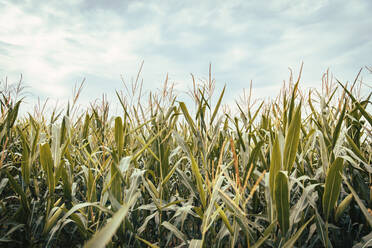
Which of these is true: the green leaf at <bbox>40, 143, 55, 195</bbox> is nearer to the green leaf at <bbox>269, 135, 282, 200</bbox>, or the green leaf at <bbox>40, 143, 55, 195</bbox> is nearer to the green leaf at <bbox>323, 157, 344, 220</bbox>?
the green leaf at <bbox>269, 135, 282, 200</bbox>

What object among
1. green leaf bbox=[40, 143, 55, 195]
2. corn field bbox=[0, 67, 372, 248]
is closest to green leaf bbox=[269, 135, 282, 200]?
corn field bbox=[0, 67, 372, 248]

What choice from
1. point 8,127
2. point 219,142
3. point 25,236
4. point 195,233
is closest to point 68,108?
point 8,127

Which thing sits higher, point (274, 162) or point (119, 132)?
point (119, 132)

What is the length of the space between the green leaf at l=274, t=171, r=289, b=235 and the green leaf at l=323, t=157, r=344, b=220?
0.20 metres

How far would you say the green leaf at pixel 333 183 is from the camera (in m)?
0.83

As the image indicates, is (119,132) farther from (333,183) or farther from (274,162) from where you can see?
(333,183)

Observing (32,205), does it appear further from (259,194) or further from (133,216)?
(259,194)

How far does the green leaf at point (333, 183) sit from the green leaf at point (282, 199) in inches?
7.9

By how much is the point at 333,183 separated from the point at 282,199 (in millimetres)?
237

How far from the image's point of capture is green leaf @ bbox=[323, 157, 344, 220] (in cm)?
83

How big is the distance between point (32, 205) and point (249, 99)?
5.20 feet

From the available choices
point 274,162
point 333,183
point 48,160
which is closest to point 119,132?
point 48,160

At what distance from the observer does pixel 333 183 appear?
86cm

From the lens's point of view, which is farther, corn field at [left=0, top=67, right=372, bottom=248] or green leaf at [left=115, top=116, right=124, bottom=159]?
green leaf at [left=115, top=116, right=124, bottom=159]
